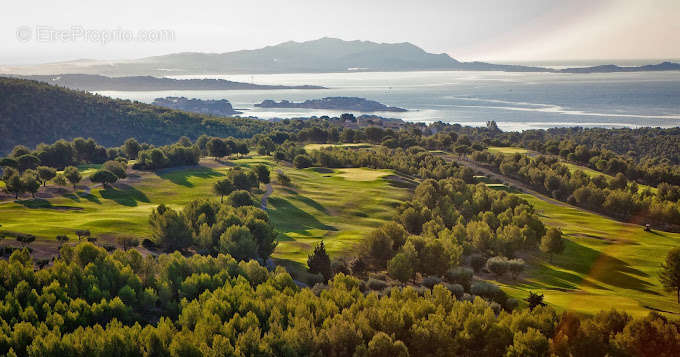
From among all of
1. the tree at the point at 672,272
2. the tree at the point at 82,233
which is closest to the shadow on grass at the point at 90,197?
the tree at the point at 82,233

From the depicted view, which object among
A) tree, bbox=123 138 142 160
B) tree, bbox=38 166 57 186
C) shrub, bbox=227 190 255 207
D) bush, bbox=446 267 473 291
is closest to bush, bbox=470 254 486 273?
bush, bbox=446 267 473 291

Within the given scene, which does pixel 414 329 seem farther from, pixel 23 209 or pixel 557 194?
pixel 557 194

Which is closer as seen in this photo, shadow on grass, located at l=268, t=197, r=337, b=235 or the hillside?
shadow on grass, located at l=268, t=197, r=337, b=235

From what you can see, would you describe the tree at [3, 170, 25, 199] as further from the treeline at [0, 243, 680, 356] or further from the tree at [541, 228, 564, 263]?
the tree at [541, 228, 564, 263]

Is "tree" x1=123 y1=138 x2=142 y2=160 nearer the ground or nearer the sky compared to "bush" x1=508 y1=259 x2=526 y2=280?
nearer the sky

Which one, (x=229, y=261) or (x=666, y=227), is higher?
(x=229, y=261)

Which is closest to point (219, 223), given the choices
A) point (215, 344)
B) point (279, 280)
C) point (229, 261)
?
point (229, 261)

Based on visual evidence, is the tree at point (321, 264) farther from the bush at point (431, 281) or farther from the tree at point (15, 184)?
the tree at point (15, 184)
